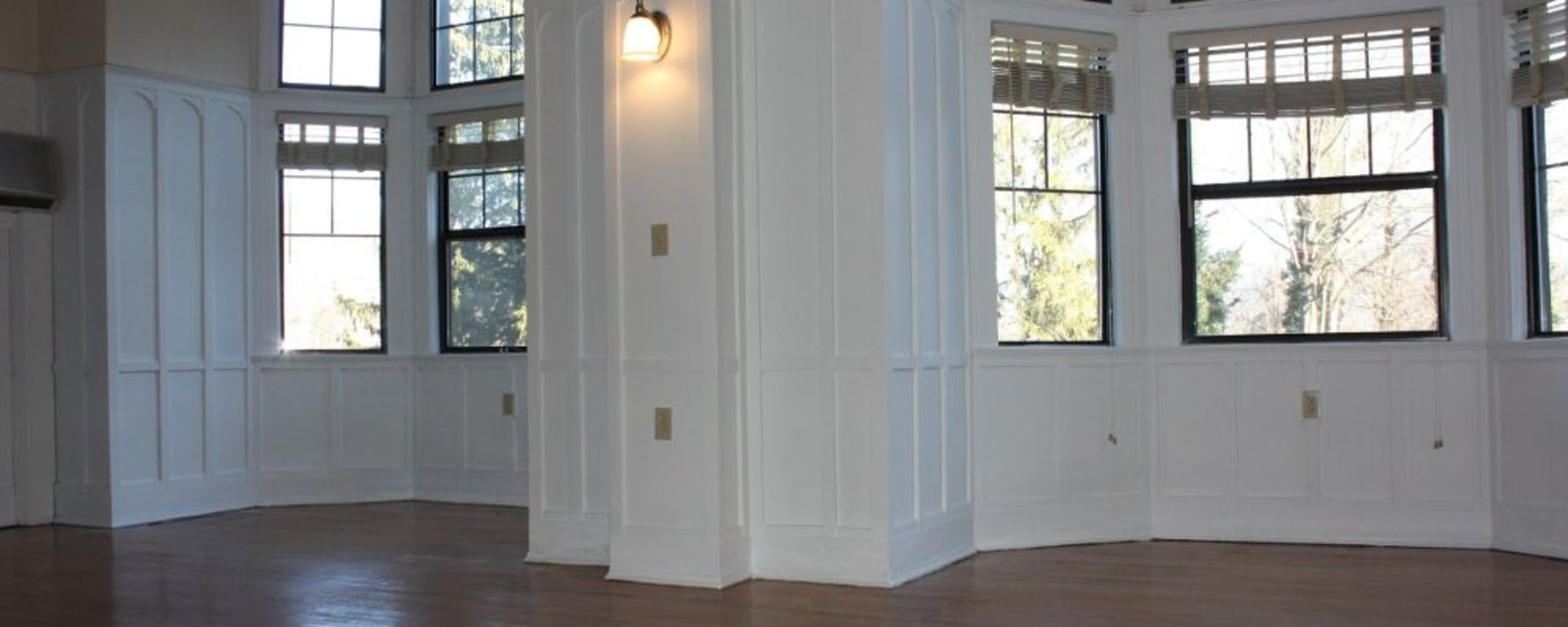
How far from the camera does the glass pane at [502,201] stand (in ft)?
29.6

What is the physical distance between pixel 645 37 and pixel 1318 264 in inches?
142

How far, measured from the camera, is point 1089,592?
18.3 feet

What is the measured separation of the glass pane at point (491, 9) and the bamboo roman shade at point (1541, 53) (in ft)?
19.6

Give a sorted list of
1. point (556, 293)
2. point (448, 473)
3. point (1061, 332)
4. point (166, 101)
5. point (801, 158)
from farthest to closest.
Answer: point (448, 473) → point (166, 101) → point (1061, 332) → point (556, 293) → point (801, 158)

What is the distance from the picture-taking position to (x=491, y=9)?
30.4ft

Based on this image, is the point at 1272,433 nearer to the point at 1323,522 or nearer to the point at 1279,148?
the point at 1323,522

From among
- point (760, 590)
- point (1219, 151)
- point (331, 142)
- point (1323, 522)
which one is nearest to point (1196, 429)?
point (1323, 522)

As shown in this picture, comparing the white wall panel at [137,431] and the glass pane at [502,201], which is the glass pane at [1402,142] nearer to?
the glass pane at [502,201]

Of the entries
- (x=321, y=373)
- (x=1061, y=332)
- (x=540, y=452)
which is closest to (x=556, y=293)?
(x=540, y=452)

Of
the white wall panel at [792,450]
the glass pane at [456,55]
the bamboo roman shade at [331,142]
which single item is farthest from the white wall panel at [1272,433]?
the bamboo roman shade at [331,142]

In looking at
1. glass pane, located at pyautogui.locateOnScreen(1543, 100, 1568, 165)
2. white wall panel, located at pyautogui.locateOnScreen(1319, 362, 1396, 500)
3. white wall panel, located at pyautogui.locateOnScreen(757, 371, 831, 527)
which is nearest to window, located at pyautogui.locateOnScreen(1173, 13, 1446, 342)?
white wall panel, located at pyautogui.locateOnScreen(1319, 362, 1396, 500)

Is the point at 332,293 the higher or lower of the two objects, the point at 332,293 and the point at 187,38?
the lower

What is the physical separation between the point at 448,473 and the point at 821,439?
411 cm

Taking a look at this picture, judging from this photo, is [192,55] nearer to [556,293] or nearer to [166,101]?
[166,101]
